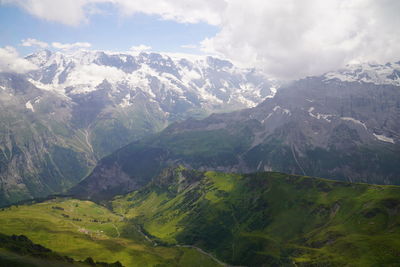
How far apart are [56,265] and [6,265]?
27.6m

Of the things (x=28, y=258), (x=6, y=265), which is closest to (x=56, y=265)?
(x=28, y=258)

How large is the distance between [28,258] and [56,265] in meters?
15.9

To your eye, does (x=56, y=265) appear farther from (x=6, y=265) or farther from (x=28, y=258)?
(x=6, y=265)

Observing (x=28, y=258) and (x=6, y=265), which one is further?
(x=28, y=258)

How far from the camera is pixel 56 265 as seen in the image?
624 ft

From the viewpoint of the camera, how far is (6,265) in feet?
550

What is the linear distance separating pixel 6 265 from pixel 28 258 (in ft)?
84.4

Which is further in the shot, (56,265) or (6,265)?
(56,265)
